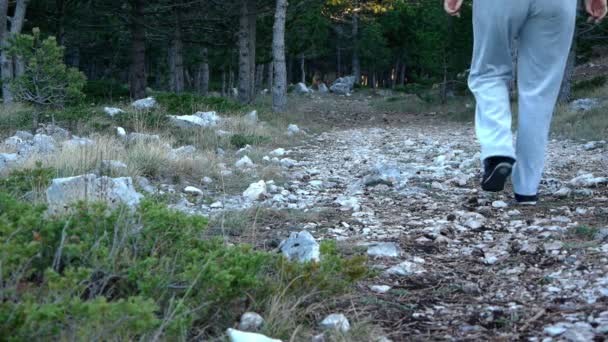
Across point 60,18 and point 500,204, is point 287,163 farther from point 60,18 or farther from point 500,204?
point 60,18

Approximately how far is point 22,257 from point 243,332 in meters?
0.70

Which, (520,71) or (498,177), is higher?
(520,71)

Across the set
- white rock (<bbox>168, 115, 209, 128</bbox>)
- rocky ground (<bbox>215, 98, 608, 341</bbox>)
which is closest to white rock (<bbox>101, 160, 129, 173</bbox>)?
rocky ground (<bbox>215, 98, 608, 341</bbox>)

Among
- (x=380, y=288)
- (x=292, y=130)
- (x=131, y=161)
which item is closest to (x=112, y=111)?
(x=292, y=130)

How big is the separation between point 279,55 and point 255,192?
10.6 metres

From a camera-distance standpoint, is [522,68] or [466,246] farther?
[522,68]

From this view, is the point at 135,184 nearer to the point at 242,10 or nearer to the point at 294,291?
the point at 294,291

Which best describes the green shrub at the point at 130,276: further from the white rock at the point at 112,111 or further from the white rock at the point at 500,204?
the white rock at the point at 112,111

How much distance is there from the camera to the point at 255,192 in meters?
5.21

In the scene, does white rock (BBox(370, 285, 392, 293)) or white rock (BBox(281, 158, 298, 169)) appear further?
white rock (BBox(281, 158, 298, 169))

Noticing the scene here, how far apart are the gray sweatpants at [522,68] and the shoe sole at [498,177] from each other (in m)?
0.07

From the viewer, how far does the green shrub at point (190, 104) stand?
11719 millimetres

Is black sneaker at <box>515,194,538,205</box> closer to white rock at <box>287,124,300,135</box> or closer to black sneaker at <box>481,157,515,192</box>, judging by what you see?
black sneaker at <box>481,157,515,192</box>

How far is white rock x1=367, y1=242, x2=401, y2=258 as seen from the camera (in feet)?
10.8
